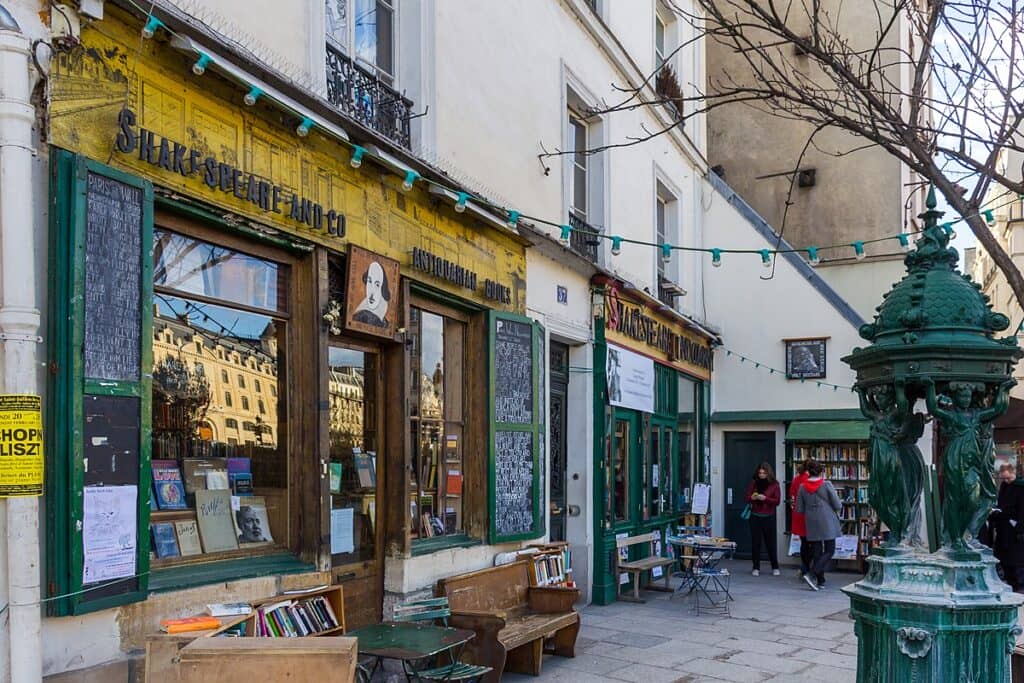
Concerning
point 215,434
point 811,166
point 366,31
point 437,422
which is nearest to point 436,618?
point 437,422

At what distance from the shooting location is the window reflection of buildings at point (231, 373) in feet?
17.9

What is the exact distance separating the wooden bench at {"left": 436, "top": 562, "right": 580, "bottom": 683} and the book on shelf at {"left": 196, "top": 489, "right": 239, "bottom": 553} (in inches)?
69.3

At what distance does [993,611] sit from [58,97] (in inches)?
184

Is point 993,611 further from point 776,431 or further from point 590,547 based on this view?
point 776,431

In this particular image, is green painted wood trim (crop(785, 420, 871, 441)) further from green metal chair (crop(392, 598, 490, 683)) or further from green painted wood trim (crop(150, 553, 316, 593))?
green painted wood trim (crop(150, 553, 316, 593))

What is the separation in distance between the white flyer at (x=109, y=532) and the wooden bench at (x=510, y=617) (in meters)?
2.70

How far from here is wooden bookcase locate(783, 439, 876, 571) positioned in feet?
48.6

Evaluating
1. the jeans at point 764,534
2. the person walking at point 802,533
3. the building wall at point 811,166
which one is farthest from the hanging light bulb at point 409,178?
the building wall at point 811,166

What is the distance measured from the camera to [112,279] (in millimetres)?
4691

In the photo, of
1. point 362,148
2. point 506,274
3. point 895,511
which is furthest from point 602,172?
point 895,511

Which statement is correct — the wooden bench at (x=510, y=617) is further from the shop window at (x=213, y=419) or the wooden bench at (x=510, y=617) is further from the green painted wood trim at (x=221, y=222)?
the green painted wood trim at (x=221, y=222)

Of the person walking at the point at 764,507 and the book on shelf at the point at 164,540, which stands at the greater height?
the book on shelf at the point at 164,540

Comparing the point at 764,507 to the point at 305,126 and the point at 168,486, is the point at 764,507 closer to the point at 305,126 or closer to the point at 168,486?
the point at 305,126

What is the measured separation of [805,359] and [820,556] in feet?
13.1
